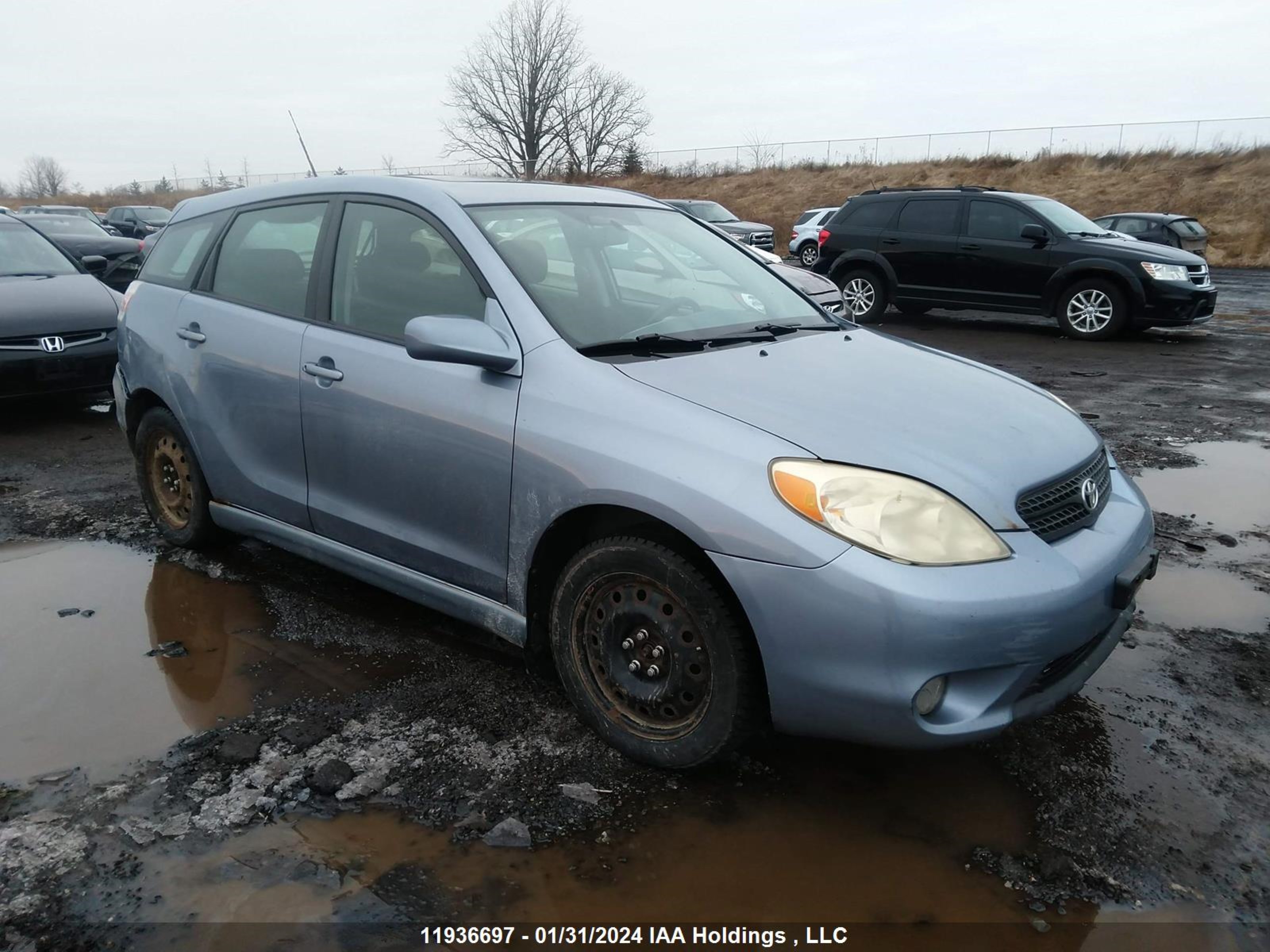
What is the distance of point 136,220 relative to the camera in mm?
26672

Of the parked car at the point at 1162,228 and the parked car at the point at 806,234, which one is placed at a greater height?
the parked car at the point at 1162,228

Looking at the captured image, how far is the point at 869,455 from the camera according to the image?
245cm

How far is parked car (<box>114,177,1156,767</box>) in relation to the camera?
233 centimetres

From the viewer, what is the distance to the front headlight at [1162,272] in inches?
441

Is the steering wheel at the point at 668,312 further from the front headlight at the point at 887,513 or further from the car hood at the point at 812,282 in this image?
the car hood at the point at 812,282

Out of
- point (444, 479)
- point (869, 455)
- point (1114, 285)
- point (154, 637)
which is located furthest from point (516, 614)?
point (1114, 285)

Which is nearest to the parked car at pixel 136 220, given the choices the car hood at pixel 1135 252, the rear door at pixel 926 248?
the rear door at pixel 926 248

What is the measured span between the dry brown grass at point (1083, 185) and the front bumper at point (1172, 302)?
61.1ft

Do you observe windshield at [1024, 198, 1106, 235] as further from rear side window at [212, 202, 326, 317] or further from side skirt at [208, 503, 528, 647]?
side skirt at [208, 503, 528, 647]

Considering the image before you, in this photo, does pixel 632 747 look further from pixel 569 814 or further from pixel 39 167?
pixel 39 167

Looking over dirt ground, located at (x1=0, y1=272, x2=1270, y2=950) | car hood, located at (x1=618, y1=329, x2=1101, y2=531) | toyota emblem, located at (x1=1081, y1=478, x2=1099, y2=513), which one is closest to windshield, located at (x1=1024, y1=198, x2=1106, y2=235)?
dirt ground, located at (x1=0, y1=272, x2=1270, y2=950)

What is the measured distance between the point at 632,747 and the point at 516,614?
556 mm

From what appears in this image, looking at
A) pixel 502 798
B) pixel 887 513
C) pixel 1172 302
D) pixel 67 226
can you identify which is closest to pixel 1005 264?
pixel 1172 302

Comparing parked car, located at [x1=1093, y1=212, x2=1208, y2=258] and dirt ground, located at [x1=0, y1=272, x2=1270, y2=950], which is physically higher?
parked car, located at [x1=1093, y1=212, x2=1208, y2=258]
